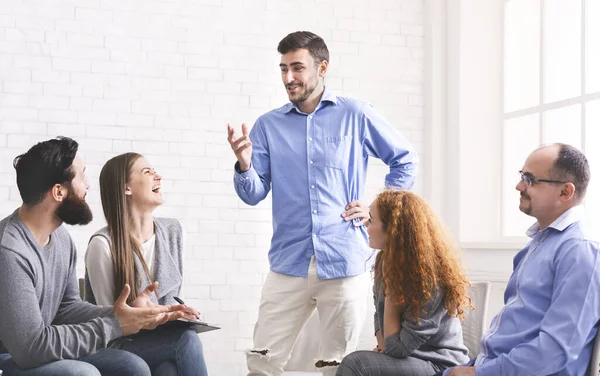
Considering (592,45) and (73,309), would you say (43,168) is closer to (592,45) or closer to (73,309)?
(73,309)

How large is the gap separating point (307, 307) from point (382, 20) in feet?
9.09

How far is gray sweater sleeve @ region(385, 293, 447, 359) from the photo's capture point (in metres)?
2.72

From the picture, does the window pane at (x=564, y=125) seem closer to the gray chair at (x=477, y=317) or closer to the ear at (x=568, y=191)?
the gray chair at (x=477, y=317)

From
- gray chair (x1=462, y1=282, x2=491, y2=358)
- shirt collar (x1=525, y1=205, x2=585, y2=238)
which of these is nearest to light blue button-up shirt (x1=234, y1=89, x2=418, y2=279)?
gray chair (x1=462, y1=282, x2=491, y2=358)

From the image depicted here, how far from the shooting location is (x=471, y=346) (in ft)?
10.8

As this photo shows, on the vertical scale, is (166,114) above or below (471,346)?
above

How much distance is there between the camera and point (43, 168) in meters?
2.59

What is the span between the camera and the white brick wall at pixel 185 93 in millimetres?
4984

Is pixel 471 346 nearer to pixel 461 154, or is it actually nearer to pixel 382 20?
pixel 461 154

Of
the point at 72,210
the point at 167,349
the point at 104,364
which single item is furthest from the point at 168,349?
the point at 72,210

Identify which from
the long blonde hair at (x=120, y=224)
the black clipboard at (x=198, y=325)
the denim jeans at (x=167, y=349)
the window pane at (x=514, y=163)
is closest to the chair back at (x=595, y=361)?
the black clipboard at (x=198, y=325)

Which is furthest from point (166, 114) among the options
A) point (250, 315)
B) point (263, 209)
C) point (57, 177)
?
point (57, 177)

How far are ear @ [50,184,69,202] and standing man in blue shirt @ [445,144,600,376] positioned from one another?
4.33 ft

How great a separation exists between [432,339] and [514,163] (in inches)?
107
